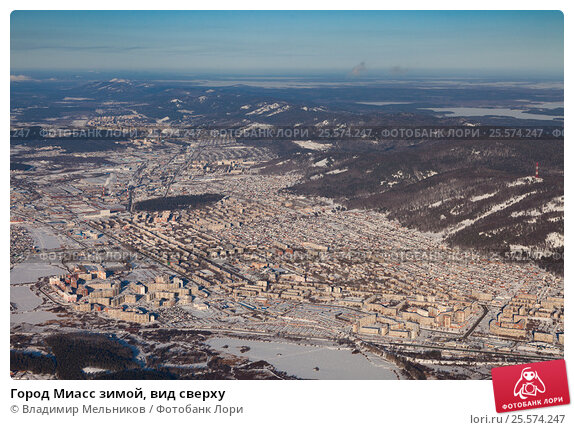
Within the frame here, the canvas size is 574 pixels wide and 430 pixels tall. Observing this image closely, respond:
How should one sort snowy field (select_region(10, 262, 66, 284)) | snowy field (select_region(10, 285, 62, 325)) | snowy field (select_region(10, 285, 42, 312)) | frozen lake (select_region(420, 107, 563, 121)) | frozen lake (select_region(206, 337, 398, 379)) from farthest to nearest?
frozen lake (select_region(420, 107, 563, 121)), snowy field (select_region(10, 262, 66, 284)), snowy field (select_region(10, 285, 42, 312)), snowy field (select_region(10, 285, 62, 325)), frozen lake (select_region(206, 337, 398, 379))

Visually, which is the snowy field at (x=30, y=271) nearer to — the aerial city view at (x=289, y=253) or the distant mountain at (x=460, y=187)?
the aerial city view at (x=289, y=253)

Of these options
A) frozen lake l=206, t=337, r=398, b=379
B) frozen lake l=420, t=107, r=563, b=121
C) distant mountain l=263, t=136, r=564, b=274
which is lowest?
frozen lake l=206, t=337, r=398, b=379

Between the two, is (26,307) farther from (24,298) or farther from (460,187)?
(460,187)

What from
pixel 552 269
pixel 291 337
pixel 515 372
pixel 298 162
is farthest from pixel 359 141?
pixel 515 372

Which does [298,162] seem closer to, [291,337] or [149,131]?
[149,131]

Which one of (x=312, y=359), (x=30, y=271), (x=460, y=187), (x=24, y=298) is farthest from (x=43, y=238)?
(x=460, y=187)

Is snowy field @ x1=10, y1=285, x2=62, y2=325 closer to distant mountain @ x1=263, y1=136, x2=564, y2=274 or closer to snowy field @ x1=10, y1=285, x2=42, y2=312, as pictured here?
snowy field @ x1=10, y1=285, x2=42, y2=312

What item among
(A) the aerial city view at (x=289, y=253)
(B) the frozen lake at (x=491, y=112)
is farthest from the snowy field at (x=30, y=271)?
(B) the frozen lake at (x=491, y=112)

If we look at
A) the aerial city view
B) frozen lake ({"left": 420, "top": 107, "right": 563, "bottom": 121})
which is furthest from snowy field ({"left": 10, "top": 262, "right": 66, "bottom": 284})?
frozen lake ({"left": 420, "top": 107, "right": 563, "bottom": 121})

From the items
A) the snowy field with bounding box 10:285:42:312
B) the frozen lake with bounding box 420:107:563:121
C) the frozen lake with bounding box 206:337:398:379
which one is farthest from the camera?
the frozen lake with bounding box 420:107:563:121
